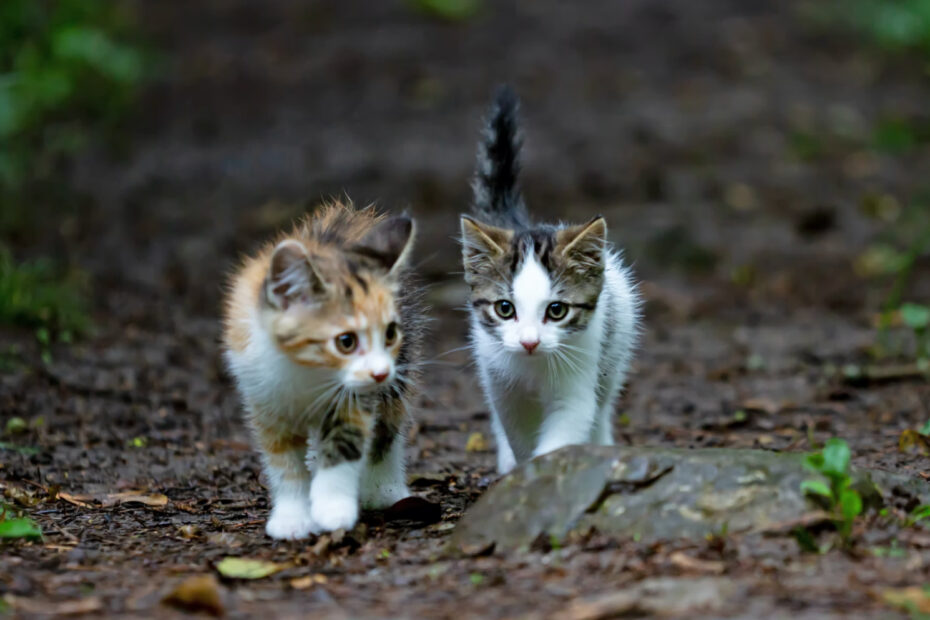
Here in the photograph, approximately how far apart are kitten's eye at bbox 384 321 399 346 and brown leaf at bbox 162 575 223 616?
1275 mm

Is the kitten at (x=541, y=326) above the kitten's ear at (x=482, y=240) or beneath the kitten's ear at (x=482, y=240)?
beneath

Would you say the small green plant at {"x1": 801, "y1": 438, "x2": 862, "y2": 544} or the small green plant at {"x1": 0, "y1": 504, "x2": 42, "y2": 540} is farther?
the small green plant at {"x1": 0, "y1": 504, "x2": 42, "y2": 540}

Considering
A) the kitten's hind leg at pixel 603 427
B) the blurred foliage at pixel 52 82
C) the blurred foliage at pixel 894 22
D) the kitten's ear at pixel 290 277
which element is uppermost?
the blurred foliage at pixel 894 22

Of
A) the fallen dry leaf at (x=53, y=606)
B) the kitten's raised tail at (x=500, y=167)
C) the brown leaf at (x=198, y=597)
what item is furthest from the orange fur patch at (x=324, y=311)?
the kitten's raised tail at (x=500, y=167)

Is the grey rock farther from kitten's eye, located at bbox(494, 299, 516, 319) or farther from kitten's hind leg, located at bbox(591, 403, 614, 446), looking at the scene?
kitten's hind leg, located at bbox(591, 403, 614, 446)

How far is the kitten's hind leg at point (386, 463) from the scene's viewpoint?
211 inches

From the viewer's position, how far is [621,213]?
11.8 metres

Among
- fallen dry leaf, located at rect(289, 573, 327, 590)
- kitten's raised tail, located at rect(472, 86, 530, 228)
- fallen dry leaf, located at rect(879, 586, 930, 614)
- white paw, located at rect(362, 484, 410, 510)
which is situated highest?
kitten's raised tail, located at rect(472, 86, 530, 228)

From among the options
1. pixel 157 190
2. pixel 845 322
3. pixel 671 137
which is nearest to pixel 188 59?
pixel 157 190

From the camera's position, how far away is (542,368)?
215 inches

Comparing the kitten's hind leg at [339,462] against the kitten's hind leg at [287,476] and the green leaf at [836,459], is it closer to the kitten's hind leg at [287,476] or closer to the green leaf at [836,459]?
the kitten's hind leg at [287,476]

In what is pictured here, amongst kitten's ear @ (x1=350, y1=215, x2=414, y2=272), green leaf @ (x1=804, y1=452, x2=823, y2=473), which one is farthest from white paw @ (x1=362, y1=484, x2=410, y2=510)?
green leaf @ (x1=804, y1=452, x2=823, y2=473)

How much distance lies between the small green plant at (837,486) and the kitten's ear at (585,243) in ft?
4.94

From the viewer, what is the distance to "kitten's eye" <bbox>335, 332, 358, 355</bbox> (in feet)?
15.1
